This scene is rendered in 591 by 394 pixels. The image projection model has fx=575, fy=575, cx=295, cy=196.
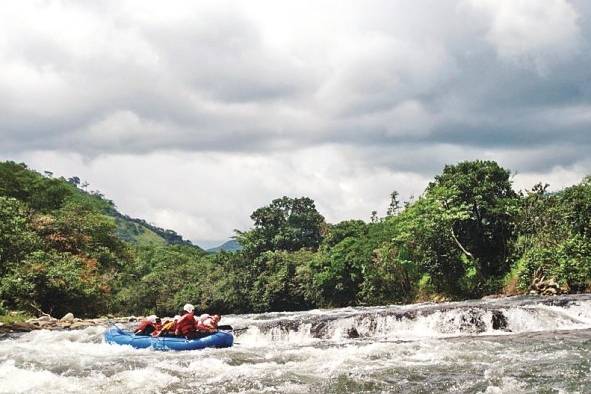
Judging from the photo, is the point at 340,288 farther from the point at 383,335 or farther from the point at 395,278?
the point at 383,335

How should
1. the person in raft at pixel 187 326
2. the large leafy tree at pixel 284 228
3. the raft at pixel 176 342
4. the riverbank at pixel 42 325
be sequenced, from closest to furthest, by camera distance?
the raft at pixel 176 342, the person in raft at pixel 187 326, the riverbank at pixel 42 325, the large leafy tree at pixel 284 228

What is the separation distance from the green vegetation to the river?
9.33 metres

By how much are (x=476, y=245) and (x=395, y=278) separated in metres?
6.12

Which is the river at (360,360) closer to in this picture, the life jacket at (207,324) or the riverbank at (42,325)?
the life jacket at (207,324)

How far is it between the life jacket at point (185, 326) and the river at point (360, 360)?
1.06 metres

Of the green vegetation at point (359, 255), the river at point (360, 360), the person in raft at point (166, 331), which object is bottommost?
the river at point (360, 360)

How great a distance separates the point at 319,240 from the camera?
2383 inches

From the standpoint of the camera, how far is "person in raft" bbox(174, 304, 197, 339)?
16453mm

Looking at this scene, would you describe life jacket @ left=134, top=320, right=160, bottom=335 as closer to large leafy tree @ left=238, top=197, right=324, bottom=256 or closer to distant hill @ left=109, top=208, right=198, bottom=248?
large leafy tree @ left=238, top=197, right=324, bottom=256

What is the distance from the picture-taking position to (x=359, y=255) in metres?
40.8

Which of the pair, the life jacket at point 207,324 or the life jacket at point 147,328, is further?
the life jacket at point 147,328

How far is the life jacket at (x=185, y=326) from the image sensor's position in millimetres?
16484

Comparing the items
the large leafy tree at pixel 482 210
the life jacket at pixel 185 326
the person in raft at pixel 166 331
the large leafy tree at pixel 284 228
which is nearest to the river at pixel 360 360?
the person in raft at pixel 166 331

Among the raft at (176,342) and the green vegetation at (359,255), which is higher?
the green vegetation at (359,255)
